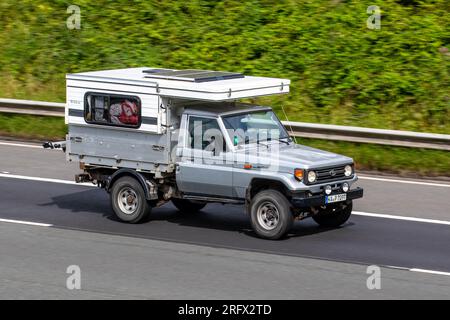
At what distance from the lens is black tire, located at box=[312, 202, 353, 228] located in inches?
619

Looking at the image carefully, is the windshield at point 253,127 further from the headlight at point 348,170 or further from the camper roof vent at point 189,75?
the headlight at point 348,170

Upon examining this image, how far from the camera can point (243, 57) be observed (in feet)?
79.8

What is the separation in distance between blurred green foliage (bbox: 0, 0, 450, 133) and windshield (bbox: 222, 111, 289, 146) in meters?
5.93

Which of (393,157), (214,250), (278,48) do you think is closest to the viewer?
(214,250)

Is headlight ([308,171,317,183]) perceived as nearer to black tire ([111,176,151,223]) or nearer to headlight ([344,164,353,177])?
headlight ([344,164,353,177])

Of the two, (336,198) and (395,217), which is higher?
(336,198)

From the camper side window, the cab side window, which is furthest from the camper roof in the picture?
the cab side window

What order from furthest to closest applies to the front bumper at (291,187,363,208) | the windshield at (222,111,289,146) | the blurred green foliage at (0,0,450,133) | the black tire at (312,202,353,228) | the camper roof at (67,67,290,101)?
the blurred green foliage at (0,0,450,133) < the black tire at (312,202,353,228) < the windshield at (222,111,289,146) < the camper roof at (67,67,290,101) < the front bumper at (291,187,363,208)

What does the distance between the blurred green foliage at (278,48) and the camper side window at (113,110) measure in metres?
7.16

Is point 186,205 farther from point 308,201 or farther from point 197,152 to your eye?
point 308,201

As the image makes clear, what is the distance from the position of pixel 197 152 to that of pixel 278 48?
9275 mm

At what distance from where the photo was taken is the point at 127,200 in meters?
16.2

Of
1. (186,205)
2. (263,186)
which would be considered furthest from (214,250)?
(186,205)

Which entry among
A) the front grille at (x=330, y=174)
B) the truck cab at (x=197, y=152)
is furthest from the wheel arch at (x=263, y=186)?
the front grille at (x=330, y=174)
